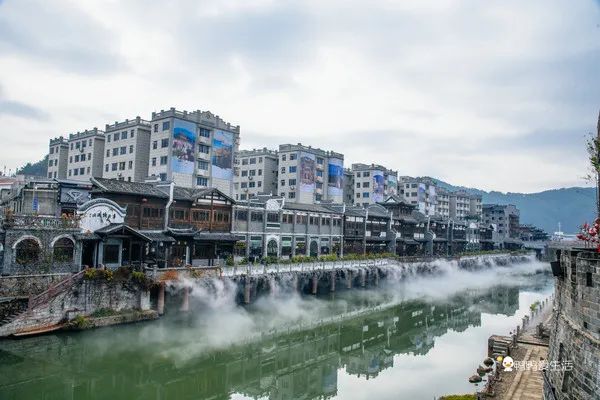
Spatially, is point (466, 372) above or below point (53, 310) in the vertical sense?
below

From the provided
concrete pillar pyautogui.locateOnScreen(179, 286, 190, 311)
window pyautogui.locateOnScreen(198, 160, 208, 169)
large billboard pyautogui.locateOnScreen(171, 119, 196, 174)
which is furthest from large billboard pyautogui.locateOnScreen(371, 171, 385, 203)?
concrete pillar pyautogui.locateOnScreen(179, 286, 190, 311)

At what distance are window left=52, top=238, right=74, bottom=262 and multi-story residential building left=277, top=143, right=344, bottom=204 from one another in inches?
2392

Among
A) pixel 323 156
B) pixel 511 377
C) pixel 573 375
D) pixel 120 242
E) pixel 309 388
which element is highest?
pixel 323 156

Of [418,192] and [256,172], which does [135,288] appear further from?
[418,192]

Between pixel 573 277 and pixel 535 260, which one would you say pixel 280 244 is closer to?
pixel 573 277

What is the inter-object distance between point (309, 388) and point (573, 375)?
1908 cm

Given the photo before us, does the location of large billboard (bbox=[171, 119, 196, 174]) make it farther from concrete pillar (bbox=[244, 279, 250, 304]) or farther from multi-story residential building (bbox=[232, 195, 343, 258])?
concrete pillar (bbox=[244, 279, 250, 304])

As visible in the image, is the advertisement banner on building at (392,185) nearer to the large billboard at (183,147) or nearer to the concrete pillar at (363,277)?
the concrete pillar at (363,277)

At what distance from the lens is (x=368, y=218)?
82.5m

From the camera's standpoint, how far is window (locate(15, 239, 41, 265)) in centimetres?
3516

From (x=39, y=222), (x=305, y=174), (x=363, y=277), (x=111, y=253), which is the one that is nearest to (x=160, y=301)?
(x=111, y=253)

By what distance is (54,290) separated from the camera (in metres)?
34.2

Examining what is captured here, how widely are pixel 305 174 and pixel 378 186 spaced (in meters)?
27.4

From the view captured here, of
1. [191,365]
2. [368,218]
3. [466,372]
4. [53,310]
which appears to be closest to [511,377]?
[466,372]
